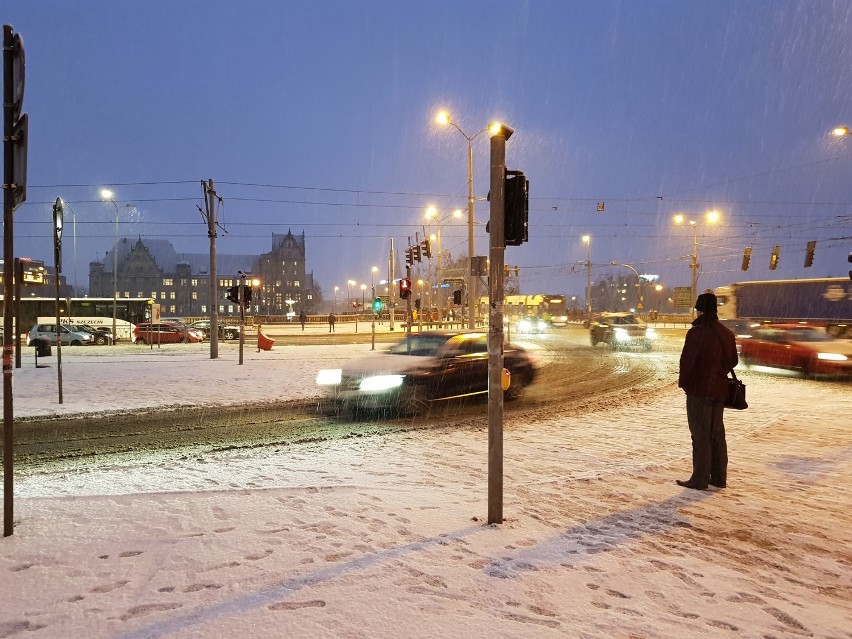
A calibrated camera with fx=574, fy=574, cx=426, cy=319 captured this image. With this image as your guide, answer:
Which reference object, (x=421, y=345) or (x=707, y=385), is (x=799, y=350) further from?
(x=707, y=385)

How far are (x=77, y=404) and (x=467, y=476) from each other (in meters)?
9.29

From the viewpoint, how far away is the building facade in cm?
12469

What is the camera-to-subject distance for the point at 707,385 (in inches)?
219

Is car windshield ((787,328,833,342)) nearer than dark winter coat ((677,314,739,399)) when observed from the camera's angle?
No

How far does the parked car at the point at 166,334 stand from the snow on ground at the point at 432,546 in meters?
31.7

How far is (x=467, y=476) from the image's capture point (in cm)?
628

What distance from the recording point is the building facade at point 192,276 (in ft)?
409

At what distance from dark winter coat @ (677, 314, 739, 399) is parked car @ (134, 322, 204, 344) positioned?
115 feet

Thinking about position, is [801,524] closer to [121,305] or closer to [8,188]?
[8,188]

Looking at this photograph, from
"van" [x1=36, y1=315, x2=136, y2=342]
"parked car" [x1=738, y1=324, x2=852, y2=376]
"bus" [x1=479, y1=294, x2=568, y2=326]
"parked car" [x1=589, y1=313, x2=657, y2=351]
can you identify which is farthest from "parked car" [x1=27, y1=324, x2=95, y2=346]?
"bus" [x1=479, y1=294, x2=568, y2=326]

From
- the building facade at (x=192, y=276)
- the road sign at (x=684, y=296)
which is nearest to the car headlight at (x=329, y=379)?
the road sign at (x=684, y=296)

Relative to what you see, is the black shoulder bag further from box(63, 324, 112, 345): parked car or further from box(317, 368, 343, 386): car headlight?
box(63, 324, 112, 345): parked car

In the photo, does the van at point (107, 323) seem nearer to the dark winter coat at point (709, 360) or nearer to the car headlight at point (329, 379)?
the car headlight at point (329, 379)

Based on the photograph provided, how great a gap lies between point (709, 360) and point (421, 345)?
6.61 metres
